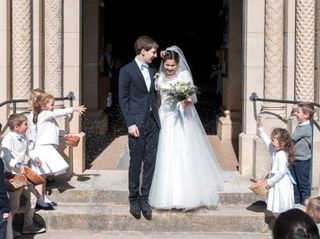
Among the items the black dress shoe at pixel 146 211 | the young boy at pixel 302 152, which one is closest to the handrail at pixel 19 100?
the black dress shoe at pixel 146 211

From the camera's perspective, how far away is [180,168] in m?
7.62

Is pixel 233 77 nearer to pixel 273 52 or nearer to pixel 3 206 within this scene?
pixel 273 52

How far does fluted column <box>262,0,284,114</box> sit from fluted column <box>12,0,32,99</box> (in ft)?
10.7

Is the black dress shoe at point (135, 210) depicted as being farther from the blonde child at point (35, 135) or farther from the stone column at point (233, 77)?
the stone column at point (233, 77)

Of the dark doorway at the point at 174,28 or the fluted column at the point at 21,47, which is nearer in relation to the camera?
the fluted column at the point at 21,47

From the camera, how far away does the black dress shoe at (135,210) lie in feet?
24.6

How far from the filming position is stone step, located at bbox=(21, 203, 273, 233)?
754cm

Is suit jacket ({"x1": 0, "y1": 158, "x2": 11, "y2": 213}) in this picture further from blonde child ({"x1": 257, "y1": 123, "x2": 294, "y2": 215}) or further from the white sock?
blonde child ({"x1": 257, "y1": 123, "x2": 294, "y2": 215})

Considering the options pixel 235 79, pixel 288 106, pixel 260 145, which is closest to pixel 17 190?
pixel 260 145

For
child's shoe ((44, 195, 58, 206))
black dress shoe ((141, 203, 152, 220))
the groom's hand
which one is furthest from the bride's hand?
child's shoe ((44, 195, 58, 206))

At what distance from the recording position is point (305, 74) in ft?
29.3

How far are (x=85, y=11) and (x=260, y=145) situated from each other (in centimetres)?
578

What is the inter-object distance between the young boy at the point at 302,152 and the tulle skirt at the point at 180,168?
1.03 m

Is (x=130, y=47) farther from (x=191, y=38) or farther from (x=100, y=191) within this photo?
(x=100, y=191)
